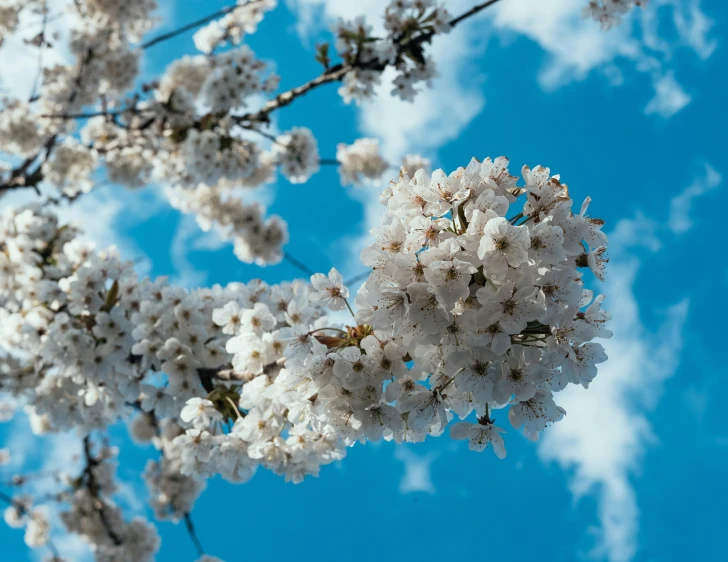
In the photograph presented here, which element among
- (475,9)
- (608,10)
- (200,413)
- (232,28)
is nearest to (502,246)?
(200,413)

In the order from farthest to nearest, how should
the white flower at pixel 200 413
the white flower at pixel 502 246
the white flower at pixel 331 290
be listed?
1. the white flower at pixel 200 413
2. the white flower at pixel 331 290
3. the white flower at pixel 502 246

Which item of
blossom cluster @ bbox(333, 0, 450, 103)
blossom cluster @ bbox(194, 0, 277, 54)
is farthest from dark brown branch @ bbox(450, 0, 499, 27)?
blossom cluster @ bbox(194, 0, 277, 54)

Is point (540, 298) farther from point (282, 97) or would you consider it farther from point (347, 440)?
point (282, 97)

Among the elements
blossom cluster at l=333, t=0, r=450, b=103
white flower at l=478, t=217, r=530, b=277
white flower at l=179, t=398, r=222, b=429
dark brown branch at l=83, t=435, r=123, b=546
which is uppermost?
blossom cluster at l=333, t=0, r=450, b=103

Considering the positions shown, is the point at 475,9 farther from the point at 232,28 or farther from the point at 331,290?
the point at 232,28

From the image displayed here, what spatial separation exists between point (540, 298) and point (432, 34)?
16.7 feet

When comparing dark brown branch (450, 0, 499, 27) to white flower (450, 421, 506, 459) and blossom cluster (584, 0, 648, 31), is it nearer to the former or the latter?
blossom cluster (584, 0, 648, 31)

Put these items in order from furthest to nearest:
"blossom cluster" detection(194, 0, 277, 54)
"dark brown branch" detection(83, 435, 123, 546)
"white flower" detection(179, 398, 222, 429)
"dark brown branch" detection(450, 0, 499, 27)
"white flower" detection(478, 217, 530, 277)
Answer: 1. "blossom cluster" detection(194, 0, 277, 54)
2. "dark brown branch" detection(83, 435, 123, 546)
3. "dark brown branch" detection(450, 0, 499, 27)
4. "white flower" detection(179, 398, 222, 429)
5. "white flower" detection(478, 217, 530, 277)

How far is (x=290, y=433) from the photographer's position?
2.98 m

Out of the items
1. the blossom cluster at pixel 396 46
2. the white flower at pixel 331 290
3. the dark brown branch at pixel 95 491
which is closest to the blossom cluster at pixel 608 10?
the blossom cluster at pixel 396 46

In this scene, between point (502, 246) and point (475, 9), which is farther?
point (475, 9)

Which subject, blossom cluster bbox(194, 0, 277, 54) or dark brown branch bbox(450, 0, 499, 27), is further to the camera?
blossom cluster bbox(194, 0, 277, 54)

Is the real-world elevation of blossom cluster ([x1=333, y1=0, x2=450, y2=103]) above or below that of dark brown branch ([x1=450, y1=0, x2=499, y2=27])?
above

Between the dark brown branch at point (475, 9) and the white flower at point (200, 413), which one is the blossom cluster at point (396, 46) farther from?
the white flower at point (200, 413)
